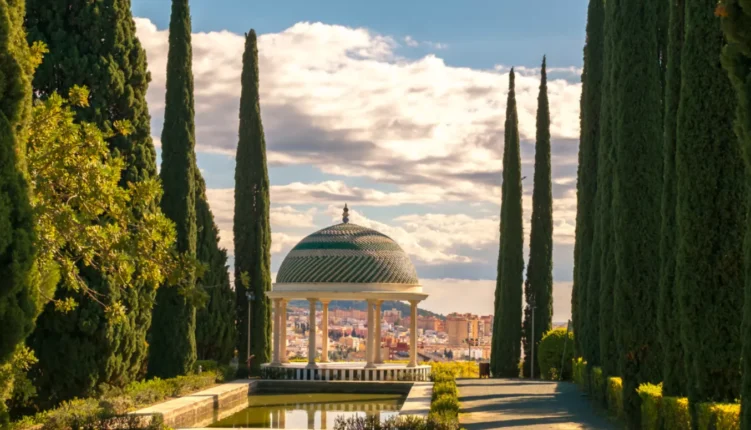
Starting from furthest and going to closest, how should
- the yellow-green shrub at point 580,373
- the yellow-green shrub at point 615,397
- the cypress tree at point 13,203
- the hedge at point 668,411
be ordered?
the yellow-green shrub at point 580,373 < the yellow-green shrub at point 615,397 < the cypress tree at point 13,203 < the hedge at point 668,411

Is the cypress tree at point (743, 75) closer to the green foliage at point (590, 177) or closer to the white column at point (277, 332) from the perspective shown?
the green foliage at point (590, 177)

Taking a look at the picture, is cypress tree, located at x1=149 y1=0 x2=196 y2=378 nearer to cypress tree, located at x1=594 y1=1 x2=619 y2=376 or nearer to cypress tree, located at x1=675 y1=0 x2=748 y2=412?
cypress tree, located at x1=594 y1=1 x2=619 y2=376

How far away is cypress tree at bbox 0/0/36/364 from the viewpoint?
438 inches

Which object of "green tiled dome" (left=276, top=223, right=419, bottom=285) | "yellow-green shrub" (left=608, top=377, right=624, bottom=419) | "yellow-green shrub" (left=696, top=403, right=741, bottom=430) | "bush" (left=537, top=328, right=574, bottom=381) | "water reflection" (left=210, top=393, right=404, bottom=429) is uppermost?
"green tiled dome" (left=276, top=223, right=419, bottom=285)

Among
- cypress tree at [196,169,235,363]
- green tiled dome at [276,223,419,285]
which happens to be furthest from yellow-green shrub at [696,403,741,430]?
green tiled dome at [276,223,419,285]

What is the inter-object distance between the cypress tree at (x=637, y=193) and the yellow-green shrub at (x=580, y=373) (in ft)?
26.1

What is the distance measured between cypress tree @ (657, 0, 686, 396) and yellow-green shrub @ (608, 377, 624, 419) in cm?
338

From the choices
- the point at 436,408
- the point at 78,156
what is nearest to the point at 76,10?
the point at 78,156

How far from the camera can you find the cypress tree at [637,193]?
1619 centimetres

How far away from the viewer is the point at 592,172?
2594 cm

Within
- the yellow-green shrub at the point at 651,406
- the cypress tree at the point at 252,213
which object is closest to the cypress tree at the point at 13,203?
the yellow-green shrub at the point at 651,406

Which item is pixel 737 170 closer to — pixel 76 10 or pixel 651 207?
pixel 651 207

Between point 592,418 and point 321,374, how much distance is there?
14.1 m

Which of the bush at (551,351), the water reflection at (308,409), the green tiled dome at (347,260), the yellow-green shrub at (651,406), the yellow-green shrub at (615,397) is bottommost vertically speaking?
the water reflection at (308,409)
